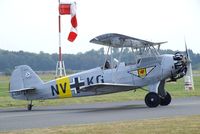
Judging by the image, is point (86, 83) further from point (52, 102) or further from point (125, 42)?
point (52, 102)

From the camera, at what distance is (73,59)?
78000mm

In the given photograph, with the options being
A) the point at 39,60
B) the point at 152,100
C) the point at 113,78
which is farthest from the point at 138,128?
the point at 39,60

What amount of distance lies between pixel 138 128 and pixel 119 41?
758 cm

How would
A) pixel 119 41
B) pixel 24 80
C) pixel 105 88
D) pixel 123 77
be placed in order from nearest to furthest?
pixel 119 41 < pixel 105 88 < pixel 123 77 < pixel 24 80

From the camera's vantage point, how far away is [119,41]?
1784cm

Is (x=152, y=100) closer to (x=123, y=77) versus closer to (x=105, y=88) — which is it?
(x=123, y=77)

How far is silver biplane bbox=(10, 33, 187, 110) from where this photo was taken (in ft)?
57.4

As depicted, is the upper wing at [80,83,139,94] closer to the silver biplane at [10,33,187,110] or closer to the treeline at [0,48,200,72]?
the silver biplane at [10,33,187,110]

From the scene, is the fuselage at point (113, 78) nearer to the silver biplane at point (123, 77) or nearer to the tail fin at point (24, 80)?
the silver biplane at point (123, 77)

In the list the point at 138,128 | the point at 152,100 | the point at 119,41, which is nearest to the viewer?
the point at 138,128

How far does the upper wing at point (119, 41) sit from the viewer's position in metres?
16.8

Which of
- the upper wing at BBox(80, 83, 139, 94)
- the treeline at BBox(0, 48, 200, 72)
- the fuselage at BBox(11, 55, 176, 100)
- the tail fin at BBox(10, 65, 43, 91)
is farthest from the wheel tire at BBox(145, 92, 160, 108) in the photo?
the treeline at BBox(0, 48, 200, 72)

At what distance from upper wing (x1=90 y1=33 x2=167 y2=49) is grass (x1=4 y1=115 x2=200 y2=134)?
18.2 feet

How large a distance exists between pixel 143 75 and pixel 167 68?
95 centimetres
